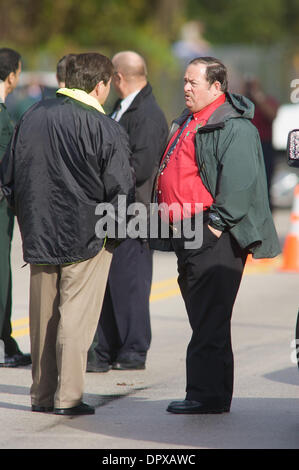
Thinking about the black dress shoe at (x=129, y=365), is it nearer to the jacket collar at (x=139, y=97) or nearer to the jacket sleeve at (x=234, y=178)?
the jacket collar at (x=139, y=97)

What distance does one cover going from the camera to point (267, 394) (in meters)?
6.69

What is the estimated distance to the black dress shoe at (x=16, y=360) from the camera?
298 inches

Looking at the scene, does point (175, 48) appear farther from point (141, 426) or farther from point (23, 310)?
point (141, 426)

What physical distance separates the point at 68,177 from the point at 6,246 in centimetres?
173

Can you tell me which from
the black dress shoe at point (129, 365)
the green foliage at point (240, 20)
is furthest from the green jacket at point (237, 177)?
the green foliage at point (240, 20)

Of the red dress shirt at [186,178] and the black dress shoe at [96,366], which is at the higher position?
the red dress shirt at [186,178]

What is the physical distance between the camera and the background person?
19.6ft

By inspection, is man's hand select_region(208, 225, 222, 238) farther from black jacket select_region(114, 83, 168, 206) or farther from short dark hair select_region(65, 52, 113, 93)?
black jacket select_region(114, 83, 168, 206)

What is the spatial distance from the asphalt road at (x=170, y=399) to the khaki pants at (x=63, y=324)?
17 centimetres

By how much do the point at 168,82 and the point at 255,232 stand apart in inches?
993

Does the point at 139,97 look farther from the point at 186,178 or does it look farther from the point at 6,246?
the point at 186,178

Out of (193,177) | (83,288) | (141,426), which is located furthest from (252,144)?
(141,426)

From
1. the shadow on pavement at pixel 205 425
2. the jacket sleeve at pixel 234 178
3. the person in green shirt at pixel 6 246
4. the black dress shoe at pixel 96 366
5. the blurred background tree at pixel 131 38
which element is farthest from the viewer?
the blurred background tree at pixel 131 38

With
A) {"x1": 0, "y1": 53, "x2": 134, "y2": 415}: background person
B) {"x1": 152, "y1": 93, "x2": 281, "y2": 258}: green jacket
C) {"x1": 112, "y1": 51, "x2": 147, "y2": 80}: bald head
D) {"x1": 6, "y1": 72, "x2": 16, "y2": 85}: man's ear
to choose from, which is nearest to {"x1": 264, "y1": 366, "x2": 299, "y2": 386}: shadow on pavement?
{"x1": 152, "y1": 93, "x2": 281, "y2": 258}: green jacket
